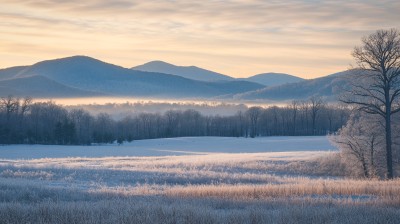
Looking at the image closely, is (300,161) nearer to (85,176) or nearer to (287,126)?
(85,176)

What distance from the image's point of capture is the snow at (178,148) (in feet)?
238

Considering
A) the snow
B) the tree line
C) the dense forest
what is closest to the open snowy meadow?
the tree line

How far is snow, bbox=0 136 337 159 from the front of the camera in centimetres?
7250

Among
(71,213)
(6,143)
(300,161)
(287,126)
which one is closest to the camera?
(71,213)

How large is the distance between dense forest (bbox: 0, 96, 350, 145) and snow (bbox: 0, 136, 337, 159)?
24.4 feet

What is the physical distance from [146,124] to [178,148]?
39592 millimetres

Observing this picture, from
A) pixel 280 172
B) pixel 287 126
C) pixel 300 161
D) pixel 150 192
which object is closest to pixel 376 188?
pixel 150 192

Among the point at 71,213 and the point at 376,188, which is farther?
the point at 376,188

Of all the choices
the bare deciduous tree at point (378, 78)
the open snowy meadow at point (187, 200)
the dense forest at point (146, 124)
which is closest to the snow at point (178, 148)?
the dense forest at point (146, 124)

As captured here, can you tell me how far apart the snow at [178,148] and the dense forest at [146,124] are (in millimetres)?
7445

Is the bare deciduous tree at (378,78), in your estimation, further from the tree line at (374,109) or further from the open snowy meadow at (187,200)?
the open snowy meadow at (187,200)

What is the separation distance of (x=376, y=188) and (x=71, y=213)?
12.1m

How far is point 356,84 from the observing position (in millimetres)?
28328

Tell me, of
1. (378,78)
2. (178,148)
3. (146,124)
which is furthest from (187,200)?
(146,124)
